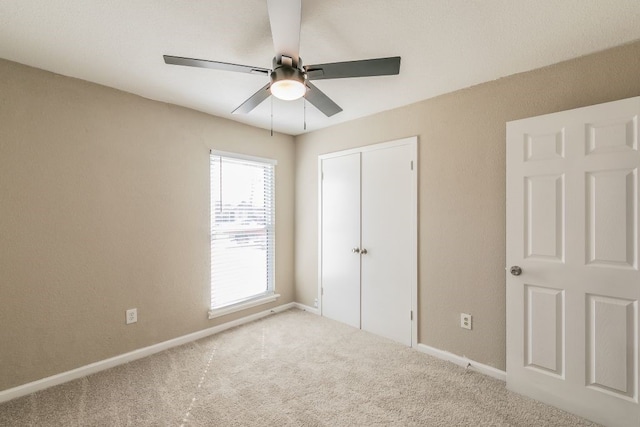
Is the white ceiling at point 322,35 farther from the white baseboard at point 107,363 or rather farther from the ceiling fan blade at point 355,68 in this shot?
the white baseboard at point 107,363

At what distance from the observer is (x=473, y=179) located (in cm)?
240

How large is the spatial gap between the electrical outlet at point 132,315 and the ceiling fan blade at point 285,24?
8.20ft

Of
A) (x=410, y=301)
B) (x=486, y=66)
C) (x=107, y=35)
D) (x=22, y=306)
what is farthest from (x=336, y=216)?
(x=22, y=306)

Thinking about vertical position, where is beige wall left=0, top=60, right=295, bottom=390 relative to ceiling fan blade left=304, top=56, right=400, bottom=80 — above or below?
below

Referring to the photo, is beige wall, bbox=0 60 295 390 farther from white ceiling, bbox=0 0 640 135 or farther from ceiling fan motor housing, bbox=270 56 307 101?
ceiling fan motor housing, bbox=270 56 307 101

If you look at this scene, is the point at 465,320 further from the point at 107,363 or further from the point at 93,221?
the point at 93,221

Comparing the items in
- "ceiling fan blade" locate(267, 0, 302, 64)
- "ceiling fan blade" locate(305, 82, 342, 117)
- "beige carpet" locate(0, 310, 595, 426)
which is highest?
"ceiling fan blade" locate(267, 0, 302, 64)

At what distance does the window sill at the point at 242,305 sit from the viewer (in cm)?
309

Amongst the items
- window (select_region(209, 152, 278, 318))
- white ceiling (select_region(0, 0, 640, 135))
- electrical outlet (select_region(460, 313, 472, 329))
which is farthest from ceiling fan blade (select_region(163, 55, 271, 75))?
electrical outlet (select_region(460, 313, 472, 329))

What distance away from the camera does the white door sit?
1683 millimetres

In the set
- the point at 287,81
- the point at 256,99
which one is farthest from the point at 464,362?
the point at 256,99

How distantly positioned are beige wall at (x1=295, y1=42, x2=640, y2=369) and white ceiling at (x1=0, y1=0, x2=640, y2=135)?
0.51 ft

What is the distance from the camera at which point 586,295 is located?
1.81 metres

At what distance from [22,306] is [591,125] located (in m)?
4.10
